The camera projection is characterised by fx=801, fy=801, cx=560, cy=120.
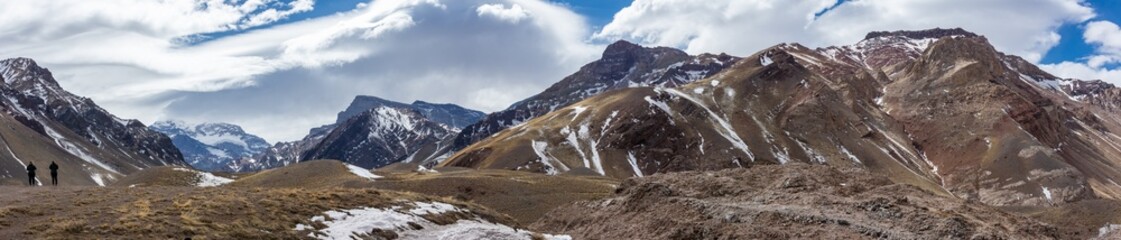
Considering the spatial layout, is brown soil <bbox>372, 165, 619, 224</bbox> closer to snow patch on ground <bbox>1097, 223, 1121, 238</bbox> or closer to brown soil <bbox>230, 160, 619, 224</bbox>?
brown soil <bbox>230, 160, 619, 224</bbox>

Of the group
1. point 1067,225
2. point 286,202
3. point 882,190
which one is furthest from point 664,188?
point 1067,225

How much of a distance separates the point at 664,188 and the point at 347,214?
18882 mm

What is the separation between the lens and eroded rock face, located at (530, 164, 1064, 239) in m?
35.6

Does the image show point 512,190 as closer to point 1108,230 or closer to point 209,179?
point 209,179

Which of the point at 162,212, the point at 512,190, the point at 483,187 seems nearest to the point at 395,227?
the point at 162,212

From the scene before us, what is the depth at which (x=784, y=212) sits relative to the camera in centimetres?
3903

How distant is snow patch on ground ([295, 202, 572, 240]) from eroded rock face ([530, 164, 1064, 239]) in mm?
6045

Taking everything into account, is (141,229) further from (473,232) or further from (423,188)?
(423,188)

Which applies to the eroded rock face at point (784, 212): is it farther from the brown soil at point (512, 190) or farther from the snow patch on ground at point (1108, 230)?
the snow patch on ground at point (1108, 230)

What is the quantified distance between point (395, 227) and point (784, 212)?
18.7 metres

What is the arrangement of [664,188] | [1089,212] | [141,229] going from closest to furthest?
[141,229] → [664,188] → [1089,212]

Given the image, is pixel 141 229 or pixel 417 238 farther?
pixel 417 238

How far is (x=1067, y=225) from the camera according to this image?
84.2 m

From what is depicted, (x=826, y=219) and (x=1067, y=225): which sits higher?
(x=826, y=219)
